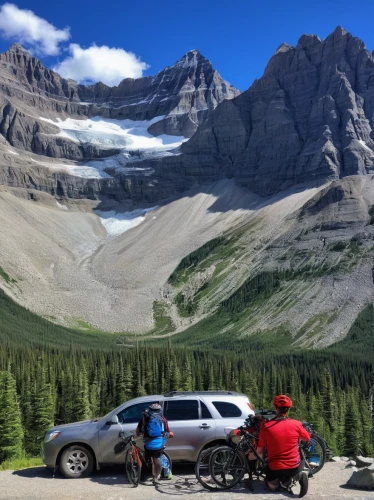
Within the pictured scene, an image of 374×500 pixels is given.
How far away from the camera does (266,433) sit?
1412 cm

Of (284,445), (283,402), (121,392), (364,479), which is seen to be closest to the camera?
(284,445)

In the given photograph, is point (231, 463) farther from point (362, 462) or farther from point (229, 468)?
point (362, 462)

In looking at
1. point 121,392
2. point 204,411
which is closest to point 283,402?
point 204,411

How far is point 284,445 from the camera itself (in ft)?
45.8

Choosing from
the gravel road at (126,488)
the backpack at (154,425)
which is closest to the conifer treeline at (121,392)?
the gravel road at (126,488)

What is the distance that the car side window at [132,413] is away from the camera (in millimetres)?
18297

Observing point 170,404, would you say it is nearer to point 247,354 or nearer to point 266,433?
point 266,433

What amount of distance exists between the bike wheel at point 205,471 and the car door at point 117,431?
2.46 m

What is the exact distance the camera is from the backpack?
16.2 m

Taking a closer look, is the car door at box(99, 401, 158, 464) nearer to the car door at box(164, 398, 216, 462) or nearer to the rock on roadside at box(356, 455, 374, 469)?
the car door at box(164, 398, 216, 462)

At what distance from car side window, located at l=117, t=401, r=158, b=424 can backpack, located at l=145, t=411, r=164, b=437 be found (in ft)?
6.71

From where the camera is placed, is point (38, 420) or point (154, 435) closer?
point (154, 435)

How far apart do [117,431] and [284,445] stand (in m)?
6.32

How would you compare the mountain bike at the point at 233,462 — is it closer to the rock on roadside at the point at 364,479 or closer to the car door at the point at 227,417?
the rock on roadside at the point at 364,479
